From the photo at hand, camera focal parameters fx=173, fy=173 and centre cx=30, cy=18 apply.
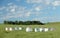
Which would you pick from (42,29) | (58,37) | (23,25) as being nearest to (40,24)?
(42,29)

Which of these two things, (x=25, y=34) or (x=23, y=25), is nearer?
(x=25, y=34)

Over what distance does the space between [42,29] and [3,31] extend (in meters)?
4.79

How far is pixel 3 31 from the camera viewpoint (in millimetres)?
21312

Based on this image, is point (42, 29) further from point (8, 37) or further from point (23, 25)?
point (8, 37)

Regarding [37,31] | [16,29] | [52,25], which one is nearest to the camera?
[37,31]

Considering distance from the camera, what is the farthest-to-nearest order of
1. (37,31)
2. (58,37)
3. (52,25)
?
(52,25) < (37,31) < (58,37)

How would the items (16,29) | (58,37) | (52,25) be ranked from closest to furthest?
(58,37) < (16,29) < (52,25)

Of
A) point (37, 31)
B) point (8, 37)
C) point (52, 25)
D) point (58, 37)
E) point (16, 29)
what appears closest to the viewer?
point (58, 37)

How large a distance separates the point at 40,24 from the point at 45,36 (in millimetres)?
3272

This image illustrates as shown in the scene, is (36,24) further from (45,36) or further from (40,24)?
(45,36)

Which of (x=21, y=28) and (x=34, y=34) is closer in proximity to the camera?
(x=34, y=34)

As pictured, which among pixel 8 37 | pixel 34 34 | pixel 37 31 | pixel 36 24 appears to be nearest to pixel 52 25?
pixel 36 24

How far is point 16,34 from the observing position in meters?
19.2

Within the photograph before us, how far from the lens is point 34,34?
18844 mm
